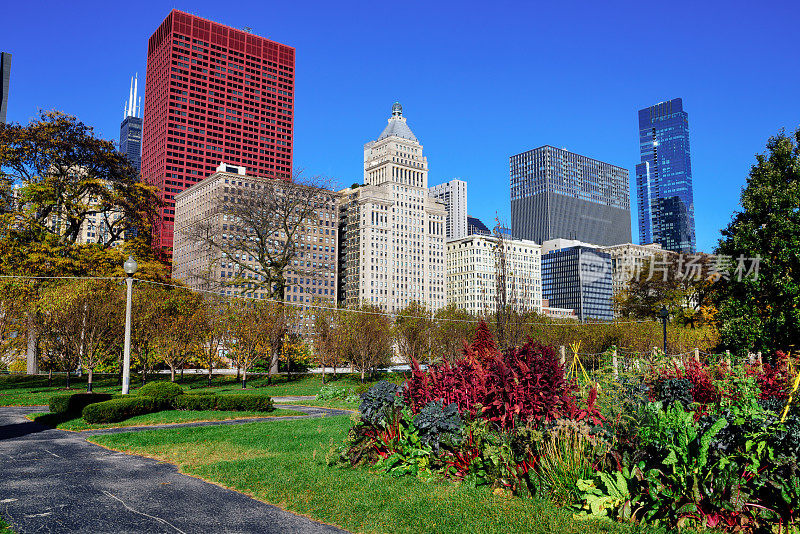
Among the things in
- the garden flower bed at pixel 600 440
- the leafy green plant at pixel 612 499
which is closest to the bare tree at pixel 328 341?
the garden flower bed at pixel 600 440

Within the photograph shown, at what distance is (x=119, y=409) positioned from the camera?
17812 millimetres

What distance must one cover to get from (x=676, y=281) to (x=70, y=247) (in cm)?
5414

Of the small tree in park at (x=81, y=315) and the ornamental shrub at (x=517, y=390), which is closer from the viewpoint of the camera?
the ornamental shrub at (x=517, y=390)

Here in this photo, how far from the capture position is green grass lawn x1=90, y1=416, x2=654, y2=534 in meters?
6.73

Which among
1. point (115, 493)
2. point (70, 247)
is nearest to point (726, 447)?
point (115, 493)

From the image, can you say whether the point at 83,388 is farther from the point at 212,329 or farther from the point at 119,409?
the point at 119,409

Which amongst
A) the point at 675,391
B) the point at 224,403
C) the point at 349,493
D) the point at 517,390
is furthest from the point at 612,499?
the point at 224,403

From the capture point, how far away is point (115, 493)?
8.74 meters

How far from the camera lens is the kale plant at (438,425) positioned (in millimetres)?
9039

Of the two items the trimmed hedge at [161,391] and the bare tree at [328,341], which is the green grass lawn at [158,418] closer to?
the trimmed hedge at [161,391]

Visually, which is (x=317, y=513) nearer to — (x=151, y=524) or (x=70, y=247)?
(x=151, y=524)

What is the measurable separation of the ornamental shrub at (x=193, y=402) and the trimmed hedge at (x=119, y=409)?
0.75m

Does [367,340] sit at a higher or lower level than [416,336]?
lower

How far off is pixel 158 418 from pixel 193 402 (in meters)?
2.60
